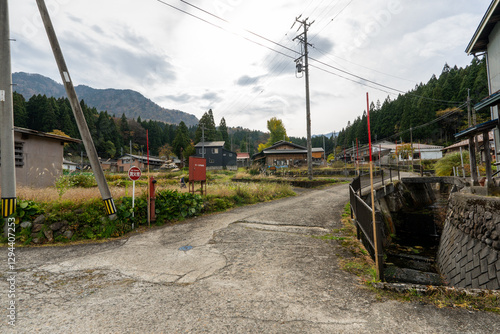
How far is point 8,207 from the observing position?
5738mm

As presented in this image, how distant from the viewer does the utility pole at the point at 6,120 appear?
5801 mm

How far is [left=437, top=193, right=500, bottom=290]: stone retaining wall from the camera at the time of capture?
4.21 meters

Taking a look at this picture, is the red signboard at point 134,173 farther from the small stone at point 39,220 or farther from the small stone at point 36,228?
the small stone at point 36,228

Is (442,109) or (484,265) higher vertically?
(442,109)

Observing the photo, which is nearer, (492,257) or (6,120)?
(492,257)

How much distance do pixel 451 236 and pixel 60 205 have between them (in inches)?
436

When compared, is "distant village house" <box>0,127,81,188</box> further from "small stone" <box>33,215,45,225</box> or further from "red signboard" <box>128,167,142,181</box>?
"red signboard" <box>128,167,142,181</box>

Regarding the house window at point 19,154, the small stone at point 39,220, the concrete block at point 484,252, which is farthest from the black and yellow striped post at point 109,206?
the house window at point 19,154

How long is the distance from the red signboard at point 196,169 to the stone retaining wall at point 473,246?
8530 millimetres

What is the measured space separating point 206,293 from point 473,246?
581 centimetres

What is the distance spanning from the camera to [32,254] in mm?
4969

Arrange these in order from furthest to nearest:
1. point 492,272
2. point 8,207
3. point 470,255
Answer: point 8,207
point 470,255
point 492,272

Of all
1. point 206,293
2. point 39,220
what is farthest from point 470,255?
point 39,220

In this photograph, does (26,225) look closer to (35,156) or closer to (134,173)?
(134,173)
